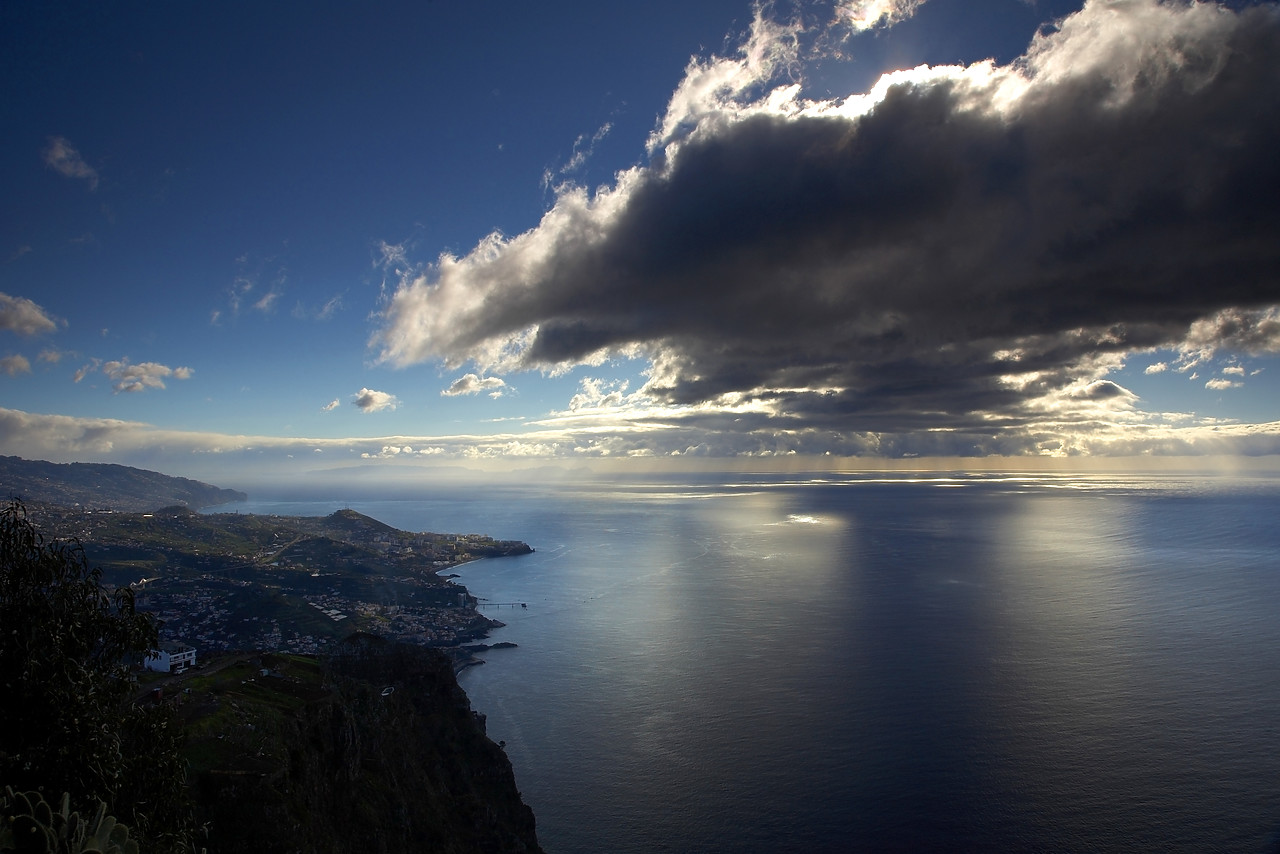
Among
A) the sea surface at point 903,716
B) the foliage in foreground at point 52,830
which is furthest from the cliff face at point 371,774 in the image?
the foliage in foreground at point 52,830

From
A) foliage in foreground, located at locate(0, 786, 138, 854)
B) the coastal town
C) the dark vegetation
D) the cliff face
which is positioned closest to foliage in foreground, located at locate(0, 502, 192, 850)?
the dark vegetation

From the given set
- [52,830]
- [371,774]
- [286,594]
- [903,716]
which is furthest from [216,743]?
[286,594]

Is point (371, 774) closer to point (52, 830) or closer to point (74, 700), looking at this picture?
point (74, 700)

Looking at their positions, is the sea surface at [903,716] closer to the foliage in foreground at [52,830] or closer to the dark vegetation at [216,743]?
the dark vegetation at [216,743]

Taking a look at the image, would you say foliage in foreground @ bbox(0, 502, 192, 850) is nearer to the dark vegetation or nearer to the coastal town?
the dark vegetation

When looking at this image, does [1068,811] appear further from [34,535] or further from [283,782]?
[34,535]

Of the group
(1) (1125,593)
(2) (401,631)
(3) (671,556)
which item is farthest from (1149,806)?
(3) (671,556)

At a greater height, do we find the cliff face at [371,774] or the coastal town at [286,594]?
the cliff face at [371,774]
